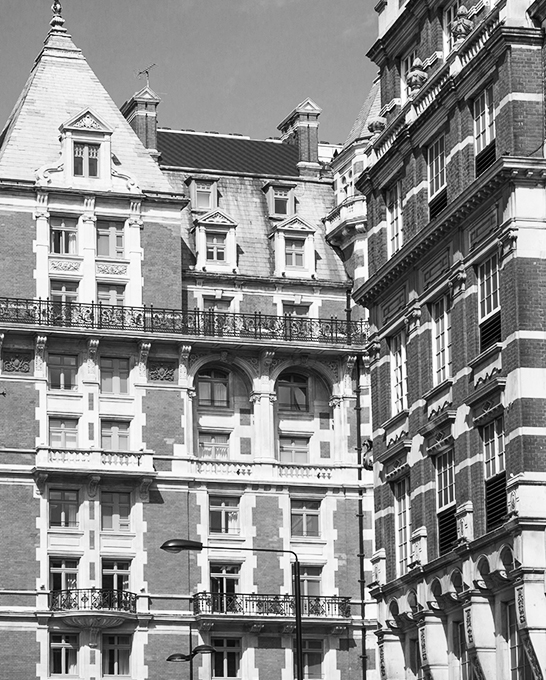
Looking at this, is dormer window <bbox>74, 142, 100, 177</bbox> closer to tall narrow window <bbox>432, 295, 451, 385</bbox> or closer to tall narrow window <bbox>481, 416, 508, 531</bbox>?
tall narrow window <bbox>432, 295, 451, 385</bbox>

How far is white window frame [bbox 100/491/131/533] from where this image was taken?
88500mm

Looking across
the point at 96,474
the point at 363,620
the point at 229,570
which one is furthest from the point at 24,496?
the point at 363,620

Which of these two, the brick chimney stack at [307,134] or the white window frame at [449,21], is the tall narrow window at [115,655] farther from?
the white window frame at [449,21]

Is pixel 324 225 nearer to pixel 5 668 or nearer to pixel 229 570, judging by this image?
pixel 229 570

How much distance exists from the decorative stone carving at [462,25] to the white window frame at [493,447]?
11.4 metres

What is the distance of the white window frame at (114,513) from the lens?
8850 centimetres

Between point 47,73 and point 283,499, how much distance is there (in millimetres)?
22109

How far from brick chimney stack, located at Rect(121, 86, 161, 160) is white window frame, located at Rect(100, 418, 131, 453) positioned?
1574 centimetres

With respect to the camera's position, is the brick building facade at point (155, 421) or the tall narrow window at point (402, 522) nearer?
the tall narrow window at point (402, 522)

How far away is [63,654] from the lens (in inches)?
3383

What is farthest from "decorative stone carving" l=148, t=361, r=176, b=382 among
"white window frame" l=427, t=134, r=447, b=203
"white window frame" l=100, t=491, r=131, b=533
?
"white window frame" l=427, t=134, r=447, b=203

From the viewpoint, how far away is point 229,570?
9006 cm

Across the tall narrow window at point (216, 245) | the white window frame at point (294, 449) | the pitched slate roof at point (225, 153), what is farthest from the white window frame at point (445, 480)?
the pitched slate roof at point (225, 153)

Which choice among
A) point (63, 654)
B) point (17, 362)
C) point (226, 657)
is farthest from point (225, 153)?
point (63, 654)
